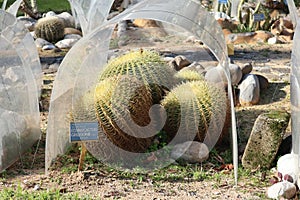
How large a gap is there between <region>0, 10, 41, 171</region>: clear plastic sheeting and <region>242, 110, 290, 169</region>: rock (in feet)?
5.49

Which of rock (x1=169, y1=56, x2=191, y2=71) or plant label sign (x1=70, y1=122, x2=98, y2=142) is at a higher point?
rock (x1=169, y1=56, x2=191, y2=71)

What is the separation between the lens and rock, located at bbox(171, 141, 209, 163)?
4410 mm

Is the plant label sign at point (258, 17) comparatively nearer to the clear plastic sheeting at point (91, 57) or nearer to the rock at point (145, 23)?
the rock at point (145, 23)

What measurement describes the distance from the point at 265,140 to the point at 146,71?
1.04 meters

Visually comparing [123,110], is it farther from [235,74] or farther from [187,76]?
[235,74]

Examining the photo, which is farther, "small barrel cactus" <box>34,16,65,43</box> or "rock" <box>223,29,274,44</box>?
"small barrel cactus" <box>34,16,65,43</box>

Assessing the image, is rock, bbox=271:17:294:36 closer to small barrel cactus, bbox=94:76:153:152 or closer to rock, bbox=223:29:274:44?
rock, bbox=223:29:274:44

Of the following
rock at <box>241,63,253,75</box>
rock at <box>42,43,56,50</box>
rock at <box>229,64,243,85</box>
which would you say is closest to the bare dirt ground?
rock at <box>229,64,243,85</box>

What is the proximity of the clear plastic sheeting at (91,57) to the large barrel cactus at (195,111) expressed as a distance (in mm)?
441

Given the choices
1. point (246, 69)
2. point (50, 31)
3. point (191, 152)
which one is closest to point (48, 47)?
point (50, 31)

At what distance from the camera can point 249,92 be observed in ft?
18.2

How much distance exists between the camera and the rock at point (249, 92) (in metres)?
5.54

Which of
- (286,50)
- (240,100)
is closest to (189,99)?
(240,100)

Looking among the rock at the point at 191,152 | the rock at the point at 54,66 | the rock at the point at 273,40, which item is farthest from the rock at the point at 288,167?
the rock at the point at 273,40
